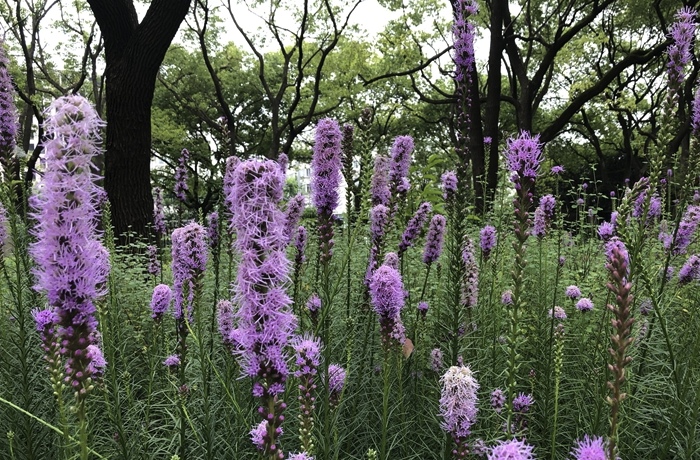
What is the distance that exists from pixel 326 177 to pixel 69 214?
1815 mm

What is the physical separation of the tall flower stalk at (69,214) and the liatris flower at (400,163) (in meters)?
2.67

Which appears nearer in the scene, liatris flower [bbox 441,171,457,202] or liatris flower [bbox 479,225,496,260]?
liatris flower [bbox 441,171,457,202]

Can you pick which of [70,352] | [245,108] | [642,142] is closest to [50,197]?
[70,352]

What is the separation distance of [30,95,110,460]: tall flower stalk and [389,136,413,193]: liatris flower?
2668 millimetres

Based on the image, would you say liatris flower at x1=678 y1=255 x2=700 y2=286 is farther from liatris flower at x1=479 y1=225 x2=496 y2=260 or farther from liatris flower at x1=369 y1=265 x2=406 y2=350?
liatris flower at x1=369 y1=265 x2=406 y2=350

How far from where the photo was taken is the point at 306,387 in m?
2.04

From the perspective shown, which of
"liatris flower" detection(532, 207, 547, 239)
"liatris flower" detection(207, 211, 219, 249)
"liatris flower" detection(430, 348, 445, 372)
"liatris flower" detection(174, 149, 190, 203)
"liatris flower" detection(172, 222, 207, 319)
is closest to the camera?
"liatris flower" detection(172, 222, 207, 319)

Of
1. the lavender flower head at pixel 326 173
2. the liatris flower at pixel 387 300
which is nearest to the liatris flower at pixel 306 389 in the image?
the liatris flower at pixel 387 300

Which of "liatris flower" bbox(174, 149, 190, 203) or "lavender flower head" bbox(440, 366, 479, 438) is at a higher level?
"liatris flower" bbox(174, 149, 190, 203)

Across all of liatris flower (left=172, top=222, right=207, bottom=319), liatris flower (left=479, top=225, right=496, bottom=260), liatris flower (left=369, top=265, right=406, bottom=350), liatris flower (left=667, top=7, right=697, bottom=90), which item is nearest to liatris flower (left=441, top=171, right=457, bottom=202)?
liatris flower (left=479, top=225, right=496, bottom=260)

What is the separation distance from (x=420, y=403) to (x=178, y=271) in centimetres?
227

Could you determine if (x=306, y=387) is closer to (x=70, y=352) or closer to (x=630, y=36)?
(x=70, y=352)

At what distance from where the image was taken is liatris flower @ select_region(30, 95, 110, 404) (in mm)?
1629

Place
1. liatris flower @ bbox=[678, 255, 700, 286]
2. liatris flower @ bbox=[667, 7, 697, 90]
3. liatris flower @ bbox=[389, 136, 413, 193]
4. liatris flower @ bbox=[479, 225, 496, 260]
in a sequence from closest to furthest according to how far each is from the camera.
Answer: liatris flower @ bbox=[667, 7, 697, 90] → liatris flower @ bbox=[389, 136, 413, 193] → liatris flower @ bbox=[678, 255, 700, 286] → liatris flower @ bbox=[479, 225, 496, 260]
